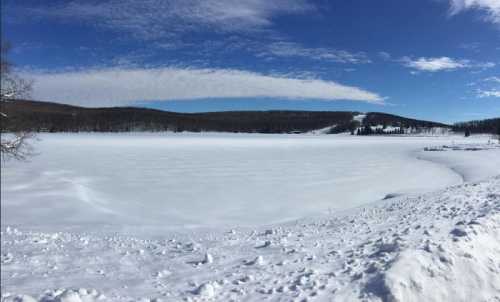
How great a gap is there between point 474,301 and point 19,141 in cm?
1590

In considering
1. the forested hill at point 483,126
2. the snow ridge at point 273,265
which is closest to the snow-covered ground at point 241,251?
the snow ridge at point 273,265

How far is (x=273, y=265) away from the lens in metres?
6.73

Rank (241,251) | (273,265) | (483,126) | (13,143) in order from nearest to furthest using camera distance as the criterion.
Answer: (273,265) → (241,251) → (13,143) → (483,126)

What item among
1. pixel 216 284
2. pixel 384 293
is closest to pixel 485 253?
pixel 384 293

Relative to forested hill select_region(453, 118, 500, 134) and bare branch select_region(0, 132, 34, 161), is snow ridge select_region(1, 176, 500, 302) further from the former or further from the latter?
forested hill select_region(453, 118, 500, 134)

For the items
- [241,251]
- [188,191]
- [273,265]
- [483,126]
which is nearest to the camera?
[273,265]

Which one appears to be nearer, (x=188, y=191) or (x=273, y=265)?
(x=273, y=265)

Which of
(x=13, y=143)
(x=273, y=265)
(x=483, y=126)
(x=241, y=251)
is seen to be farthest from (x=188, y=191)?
(x=483, y=126)

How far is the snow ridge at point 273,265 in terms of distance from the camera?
5613mm

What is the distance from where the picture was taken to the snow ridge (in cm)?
561

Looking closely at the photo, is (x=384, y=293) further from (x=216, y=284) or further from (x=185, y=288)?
(x=185, y=288)

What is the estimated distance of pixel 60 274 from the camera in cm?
598

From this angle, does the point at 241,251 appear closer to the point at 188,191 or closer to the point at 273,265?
the point at 273,265

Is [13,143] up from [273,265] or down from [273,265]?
up
